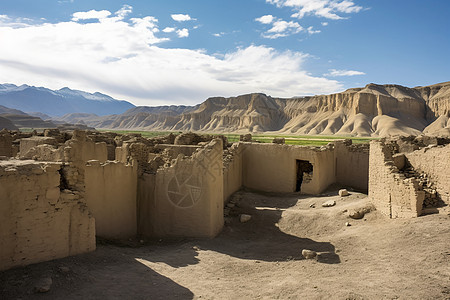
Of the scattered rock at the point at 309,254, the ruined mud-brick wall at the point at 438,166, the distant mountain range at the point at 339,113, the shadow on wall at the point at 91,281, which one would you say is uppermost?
the distant mountain range at the point at 339,113

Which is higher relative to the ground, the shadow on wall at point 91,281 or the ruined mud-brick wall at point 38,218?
the ruined mud-brick wall at point 38,218

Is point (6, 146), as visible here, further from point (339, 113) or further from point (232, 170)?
point (339, 113)

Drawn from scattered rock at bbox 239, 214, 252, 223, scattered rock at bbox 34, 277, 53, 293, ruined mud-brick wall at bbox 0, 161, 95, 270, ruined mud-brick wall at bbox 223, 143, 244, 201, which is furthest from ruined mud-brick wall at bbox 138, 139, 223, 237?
scattered rock at bbox 34, 277, 53, 293

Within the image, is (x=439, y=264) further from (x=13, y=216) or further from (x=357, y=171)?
(x=357, y=171)

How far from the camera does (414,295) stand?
5.85m

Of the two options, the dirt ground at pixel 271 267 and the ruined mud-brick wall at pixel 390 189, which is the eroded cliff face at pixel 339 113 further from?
the dirt ground at pixel 271 267

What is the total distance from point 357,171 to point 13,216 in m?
14.8

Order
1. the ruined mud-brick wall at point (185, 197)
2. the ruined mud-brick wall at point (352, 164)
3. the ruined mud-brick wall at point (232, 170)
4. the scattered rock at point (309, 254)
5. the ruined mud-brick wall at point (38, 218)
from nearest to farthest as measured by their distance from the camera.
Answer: the ruined mud-brick wall at point (38, 218), the scattered rock at point (309, 254), the ruined mud-brick wall at point (185, 197), the ruined mud-brick wall at point (232, 170), the ruined mud-brick wall at point (352, 164)

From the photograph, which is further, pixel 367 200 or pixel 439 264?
pixel 367 200

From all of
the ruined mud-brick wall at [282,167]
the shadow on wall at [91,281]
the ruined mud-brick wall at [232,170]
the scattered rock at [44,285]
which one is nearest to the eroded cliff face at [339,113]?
the ruined mud-brick wall at [282,167]

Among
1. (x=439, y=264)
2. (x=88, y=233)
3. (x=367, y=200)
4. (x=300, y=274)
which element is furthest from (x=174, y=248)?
(x=367, y=200)

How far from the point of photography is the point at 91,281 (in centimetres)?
→ 628

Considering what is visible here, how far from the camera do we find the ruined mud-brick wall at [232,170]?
13.8 m

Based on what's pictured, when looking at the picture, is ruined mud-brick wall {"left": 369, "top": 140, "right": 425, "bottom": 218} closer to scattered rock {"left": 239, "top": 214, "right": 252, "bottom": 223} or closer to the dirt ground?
the dirt ground
